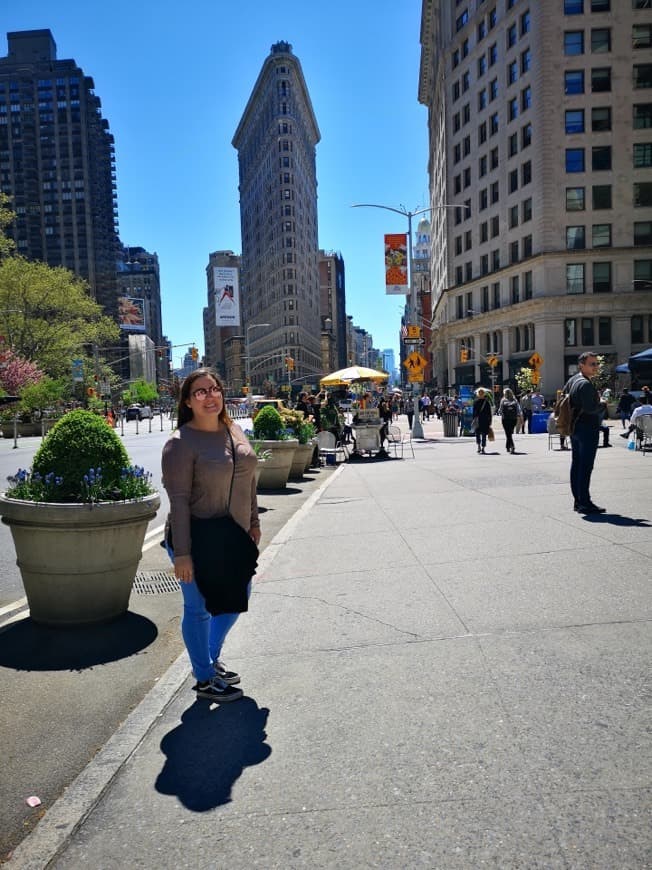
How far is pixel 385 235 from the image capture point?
28.8 m

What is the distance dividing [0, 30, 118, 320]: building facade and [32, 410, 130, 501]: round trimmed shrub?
160100 mm

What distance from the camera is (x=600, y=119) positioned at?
Result: 56062mm

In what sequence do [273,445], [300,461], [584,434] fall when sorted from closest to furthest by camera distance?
1. [584,434]
2. [273,445]
3. [300,461]

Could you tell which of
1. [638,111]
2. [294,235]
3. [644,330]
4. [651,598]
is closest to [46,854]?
[651,598]

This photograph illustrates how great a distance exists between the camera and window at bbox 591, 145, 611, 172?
56219 mm

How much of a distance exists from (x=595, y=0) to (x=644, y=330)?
26345 millimetres

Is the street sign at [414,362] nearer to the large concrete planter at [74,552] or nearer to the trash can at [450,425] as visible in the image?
the trash can at [450,425]

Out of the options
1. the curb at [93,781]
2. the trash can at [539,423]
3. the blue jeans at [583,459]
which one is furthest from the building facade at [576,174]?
the curb at [93,781]

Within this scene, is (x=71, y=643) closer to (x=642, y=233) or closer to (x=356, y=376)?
(x=356, y=376)

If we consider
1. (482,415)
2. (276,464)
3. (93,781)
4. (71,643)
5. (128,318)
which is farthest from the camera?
(128,318)

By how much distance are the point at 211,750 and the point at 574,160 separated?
61.6m

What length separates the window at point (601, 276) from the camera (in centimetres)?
5688

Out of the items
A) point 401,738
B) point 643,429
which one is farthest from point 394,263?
point 401,738

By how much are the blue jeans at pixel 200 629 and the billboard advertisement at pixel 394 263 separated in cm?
2572
